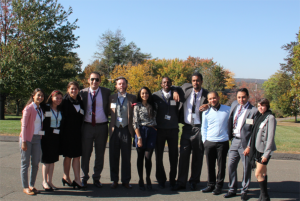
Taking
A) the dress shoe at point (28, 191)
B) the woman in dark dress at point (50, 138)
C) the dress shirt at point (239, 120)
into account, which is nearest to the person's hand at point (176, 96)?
the dress shirt at point (239, 120)

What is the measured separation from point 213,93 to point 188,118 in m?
0.79

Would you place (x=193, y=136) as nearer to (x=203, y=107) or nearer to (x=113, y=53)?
(x=203, y=107)

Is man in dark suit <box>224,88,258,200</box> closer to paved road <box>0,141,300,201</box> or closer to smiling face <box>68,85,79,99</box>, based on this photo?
paved road <box>0,141,300,201</box>

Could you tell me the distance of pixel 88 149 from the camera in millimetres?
5254

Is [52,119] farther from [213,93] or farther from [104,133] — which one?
[213,93]

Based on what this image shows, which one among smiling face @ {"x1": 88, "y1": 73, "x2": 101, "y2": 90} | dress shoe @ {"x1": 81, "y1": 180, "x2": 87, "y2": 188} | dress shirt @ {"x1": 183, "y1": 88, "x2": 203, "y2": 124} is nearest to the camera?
dress shoe @ {"x1": 81, "y1": 180, "x2": 87, "y2": 188}

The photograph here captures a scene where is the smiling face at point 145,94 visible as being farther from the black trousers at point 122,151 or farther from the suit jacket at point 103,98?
the suit jacket at point 103,98

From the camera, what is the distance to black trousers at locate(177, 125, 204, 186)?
5184mm

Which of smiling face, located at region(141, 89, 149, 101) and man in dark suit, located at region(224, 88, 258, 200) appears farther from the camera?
smiling face, located at region(141, 89, 149, 101)

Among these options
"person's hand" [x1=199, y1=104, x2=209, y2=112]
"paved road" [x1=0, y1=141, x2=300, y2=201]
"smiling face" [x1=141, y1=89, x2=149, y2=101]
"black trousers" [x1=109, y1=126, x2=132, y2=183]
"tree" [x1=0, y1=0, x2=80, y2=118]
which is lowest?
"paved road" [x1=0, y1=141, x2=300, y2=201]

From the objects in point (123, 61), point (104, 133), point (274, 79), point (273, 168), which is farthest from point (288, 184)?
point (274, 79)

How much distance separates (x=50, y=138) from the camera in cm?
492

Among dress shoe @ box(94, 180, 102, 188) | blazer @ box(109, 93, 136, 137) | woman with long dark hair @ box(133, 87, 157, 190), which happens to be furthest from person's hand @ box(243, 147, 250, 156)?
dress shoe @ box(94, 180, 102, 188)

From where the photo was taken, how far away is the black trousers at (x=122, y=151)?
5188 mm
